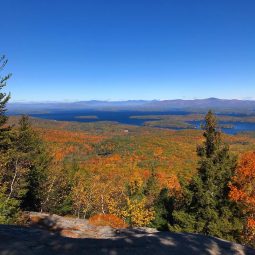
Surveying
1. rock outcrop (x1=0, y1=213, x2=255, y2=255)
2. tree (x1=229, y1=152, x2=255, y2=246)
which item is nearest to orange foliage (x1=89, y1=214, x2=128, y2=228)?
tree (x1=229, y1=152, x2=255, y2=246)

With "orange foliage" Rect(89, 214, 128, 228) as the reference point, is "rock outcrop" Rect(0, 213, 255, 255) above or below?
above

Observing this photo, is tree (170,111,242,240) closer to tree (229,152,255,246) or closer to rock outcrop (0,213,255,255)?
tree (229,152,255,246)

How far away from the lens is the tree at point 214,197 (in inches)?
1423

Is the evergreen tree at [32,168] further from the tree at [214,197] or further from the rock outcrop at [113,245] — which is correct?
the rock outcrop at [113,245]

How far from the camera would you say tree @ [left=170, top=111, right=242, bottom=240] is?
36156 mm

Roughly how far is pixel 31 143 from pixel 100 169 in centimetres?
11911

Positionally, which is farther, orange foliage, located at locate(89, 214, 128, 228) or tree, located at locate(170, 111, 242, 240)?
tree, located at locate(170, 111, 242, 240)

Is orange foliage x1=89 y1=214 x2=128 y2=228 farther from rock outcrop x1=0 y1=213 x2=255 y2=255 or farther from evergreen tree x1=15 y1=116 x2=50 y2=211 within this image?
rock outcrop x1=0 y1=213 x2=255 y2=255

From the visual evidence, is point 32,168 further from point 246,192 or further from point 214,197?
point 246,192

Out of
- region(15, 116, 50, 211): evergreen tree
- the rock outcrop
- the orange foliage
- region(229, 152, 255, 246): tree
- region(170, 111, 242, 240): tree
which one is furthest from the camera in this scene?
region(15, 116, 50, 211): evergreen tree

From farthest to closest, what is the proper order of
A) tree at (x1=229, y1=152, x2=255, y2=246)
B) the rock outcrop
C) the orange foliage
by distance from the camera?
tree at (x1=229, y1=152, x2=255, y2=246)
the orange foliage
the rock outcrop

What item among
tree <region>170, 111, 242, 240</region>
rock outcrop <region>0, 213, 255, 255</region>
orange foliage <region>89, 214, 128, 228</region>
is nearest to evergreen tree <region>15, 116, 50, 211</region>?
orange foliage <region>89, 214, 128, 228</region>

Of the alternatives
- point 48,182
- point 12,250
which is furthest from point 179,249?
point 48,182

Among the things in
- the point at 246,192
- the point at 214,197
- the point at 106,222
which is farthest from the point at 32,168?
the point at 246,192
